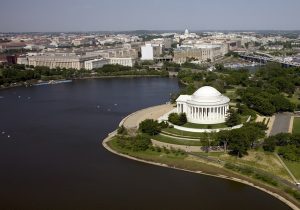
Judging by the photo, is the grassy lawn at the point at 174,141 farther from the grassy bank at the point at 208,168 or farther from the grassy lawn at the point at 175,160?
the grassy lawn at the point at 175,160

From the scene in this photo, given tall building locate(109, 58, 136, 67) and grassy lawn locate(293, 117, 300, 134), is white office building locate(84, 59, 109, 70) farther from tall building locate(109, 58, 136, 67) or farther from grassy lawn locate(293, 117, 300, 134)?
grassy lawn locate(293, 117, 300, 134)

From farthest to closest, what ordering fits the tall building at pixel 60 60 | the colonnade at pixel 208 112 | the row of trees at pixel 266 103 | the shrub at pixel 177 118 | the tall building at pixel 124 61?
the tall building at pixel 124 61 → the tall building at pixel 60 60 → the row of trees at pixel 266 103 → the colonnade at pixel 208 112 → the shrub at pixel 177 118

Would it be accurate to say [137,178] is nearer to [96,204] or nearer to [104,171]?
[104,171]

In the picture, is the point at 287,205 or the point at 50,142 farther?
the point at 50,142

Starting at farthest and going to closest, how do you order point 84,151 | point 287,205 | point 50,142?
point 50,142
point 84,151
point 287,205

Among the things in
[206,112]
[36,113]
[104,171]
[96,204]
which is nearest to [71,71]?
[36,113]

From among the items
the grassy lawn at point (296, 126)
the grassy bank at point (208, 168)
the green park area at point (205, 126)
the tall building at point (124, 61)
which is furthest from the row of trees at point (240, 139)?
the tall building at point (124, 61)
